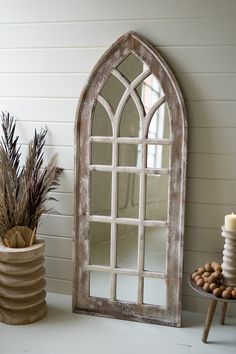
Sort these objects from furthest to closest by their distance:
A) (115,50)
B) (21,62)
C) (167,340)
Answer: (21,62) → (115,50) → (167,340)

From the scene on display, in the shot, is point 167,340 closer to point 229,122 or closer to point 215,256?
point 215,256

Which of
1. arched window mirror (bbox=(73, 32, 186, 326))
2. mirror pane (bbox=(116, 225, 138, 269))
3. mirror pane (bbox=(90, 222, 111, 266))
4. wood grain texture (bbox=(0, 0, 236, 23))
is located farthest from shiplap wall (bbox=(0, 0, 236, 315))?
mirror pane (bbox=(116, 225, 138, 269))

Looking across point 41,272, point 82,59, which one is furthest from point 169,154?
point 41,272

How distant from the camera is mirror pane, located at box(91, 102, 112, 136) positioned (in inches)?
99.8

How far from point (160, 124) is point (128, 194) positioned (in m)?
0.46

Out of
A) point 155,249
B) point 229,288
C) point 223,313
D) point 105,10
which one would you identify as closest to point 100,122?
point 105,10

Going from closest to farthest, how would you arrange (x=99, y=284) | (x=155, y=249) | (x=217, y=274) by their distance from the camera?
(x=217, y=274) → (x=155, y=249) → (x=99, y=284)

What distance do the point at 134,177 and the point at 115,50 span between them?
76 cm

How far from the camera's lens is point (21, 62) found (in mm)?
2717

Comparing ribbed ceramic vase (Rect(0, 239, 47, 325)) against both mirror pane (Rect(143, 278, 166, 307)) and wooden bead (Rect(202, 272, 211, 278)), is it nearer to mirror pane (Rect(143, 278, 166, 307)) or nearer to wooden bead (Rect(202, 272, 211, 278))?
mirror pane (Rect(143, 278, 166, 307))

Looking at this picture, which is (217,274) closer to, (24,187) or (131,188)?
(131,188)

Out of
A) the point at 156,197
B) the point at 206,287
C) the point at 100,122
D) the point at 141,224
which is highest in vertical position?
the point at 100,122

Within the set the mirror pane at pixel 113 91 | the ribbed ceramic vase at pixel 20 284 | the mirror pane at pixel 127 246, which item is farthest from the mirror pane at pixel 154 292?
the mirror pane at pixel 113 91

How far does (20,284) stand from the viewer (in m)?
2.40
